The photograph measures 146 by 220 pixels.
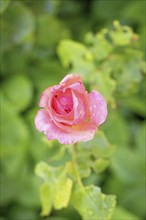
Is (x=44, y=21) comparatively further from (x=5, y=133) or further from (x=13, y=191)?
(x=13, y=191)

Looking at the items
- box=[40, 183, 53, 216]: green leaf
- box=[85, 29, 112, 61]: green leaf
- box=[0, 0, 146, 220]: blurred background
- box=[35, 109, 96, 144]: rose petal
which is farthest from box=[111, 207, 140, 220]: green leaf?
box=[35, 109, 96, 144]: rose petal

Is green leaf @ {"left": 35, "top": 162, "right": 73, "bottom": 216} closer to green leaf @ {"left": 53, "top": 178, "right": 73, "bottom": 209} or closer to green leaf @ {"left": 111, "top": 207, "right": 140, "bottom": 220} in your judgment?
green leaf @ {"left": 53, "top": 178, "right": 73, "bottom": 209}

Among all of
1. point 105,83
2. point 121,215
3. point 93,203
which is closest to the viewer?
point 93,203

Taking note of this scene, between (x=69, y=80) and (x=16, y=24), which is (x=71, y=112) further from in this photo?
(x=16, y=24)

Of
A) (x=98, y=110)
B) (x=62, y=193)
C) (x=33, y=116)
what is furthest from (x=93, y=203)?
(x=33, y=116)

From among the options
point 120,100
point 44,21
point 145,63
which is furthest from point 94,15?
point 145,63

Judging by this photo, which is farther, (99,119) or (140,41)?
(140,41)

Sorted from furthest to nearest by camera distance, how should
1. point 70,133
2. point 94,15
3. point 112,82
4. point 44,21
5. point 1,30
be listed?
point 94,15, point 44,21, point 1,30, point 112,82, point 70,133

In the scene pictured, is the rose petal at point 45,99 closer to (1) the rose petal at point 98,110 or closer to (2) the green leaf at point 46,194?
(1) the rose petal at point 98,110
